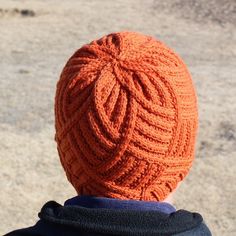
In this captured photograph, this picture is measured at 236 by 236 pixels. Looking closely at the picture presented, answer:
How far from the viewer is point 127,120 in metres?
1.32

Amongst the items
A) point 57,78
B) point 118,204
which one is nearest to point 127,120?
point 118,204

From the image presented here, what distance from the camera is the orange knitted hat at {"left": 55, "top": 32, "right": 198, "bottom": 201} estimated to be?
4.37 feet

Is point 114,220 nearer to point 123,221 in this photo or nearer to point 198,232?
point 123,221

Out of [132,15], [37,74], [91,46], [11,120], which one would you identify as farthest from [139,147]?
[132,15]

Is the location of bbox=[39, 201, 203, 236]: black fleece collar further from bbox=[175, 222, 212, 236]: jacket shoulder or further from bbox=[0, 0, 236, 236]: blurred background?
bbox=[0, 0, 236, 236]: blurred background

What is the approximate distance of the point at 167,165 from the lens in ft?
4.52

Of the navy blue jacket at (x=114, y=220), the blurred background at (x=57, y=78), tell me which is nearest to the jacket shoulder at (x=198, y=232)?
the navy blue jacket at (x=114, y=220)

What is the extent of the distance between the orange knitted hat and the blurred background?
2197 millimetres

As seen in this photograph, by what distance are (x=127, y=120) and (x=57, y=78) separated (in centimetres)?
420

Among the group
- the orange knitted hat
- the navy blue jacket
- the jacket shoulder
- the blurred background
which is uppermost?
the orange knitted hat

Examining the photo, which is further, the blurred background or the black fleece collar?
the blurred background

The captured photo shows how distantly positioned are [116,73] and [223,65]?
465 cm

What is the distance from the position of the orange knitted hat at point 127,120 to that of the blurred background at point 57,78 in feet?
7.21

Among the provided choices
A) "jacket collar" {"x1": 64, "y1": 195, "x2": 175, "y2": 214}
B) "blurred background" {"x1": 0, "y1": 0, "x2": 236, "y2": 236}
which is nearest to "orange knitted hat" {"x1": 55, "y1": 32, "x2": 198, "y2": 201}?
"jacket collar" {"x1": 64, "y1": 195, "x2": 175, "y2": 214}
